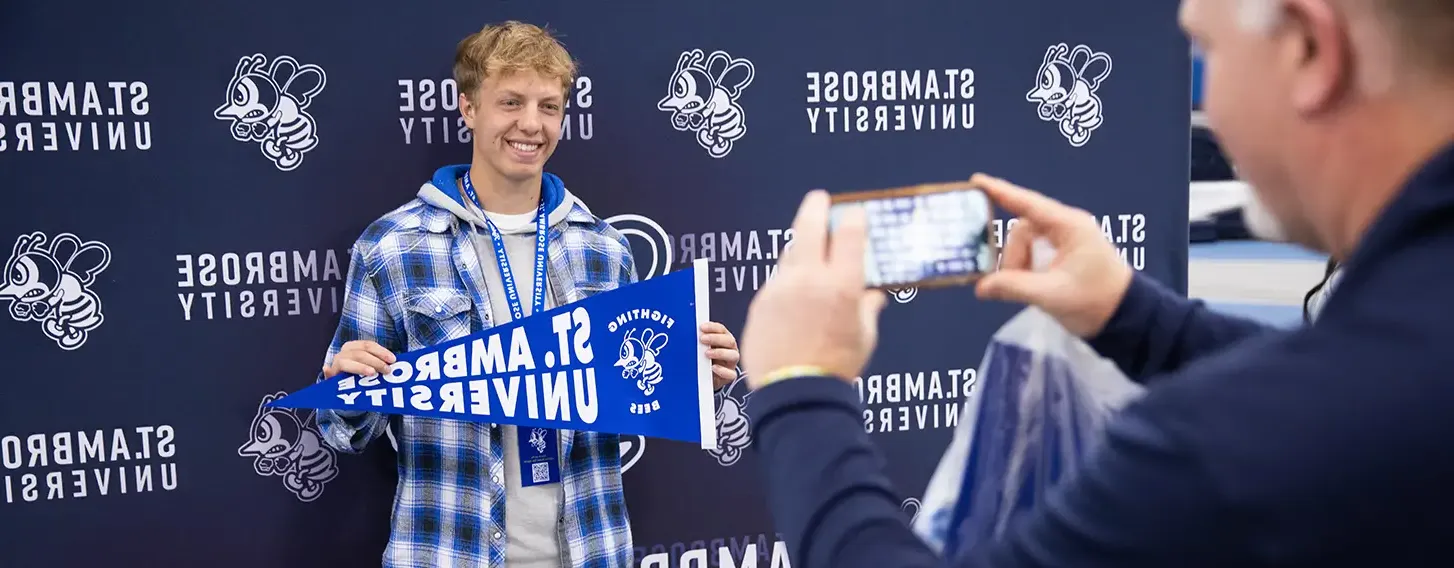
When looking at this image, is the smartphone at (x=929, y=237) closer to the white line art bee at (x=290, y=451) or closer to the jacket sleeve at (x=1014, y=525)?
the jacket sleeve at (x=1014, y=525)

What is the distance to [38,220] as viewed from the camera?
2711 millimetres

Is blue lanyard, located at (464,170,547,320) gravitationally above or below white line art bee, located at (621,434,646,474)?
above

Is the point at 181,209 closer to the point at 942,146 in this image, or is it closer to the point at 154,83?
the point at 154,83

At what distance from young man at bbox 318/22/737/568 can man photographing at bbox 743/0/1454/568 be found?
5.49ft

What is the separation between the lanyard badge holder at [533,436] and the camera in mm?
2553

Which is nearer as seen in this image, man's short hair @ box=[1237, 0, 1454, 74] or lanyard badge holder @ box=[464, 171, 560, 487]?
man's short hair @ box=[1237, 0, 1454, 74]

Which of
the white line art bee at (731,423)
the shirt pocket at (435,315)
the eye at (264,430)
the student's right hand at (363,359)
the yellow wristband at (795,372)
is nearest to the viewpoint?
the yellow wristband at (795,372)

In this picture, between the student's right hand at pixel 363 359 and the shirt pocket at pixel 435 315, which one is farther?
the shirt pocket at pixel 435 315

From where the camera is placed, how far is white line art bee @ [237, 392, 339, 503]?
2910mm

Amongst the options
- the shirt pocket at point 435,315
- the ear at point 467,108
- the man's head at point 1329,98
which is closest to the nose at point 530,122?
the ear at point 467,108

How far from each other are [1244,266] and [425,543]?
270 cm

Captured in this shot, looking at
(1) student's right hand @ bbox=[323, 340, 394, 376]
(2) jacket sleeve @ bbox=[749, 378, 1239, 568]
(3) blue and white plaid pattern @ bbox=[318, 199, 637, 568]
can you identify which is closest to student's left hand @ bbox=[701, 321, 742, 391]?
(3) blue and white plaid pattern @ bbox=[318, 199, 637, 568]

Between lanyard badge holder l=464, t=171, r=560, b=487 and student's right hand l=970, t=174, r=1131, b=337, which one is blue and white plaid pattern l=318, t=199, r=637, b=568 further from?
student's right hand l=970, t=174, r=1131, b=337

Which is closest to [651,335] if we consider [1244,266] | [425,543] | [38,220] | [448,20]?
[425,543]
